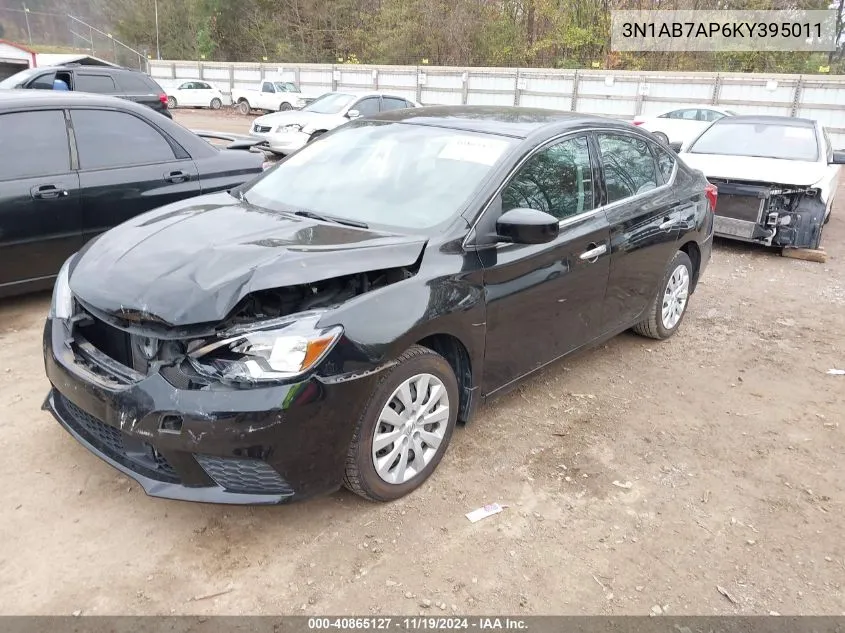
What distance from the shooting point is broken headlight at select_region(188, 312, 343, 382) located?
248cm

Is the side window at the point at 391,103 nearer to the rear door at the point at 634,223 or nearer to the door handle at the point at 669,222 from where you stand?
the rear door at the point at 634,223

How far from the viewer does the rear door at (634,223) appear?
410 cm

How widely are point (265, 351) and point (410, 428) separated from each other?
80 cm

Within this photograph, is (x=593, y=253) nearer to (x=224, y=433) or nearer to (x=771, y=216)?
(x=224, y=433)

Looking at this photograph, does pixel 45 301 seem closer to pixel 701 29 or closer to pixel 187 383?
pixel 187 383

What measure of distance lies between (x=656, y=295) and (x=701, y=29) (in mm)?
32147

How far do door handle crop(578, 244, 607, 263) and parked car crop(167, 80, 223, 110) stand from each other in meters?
30.8

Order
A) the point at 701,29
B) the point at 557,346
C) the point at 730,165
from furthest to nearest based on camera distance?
1. the point at 701,29
2. the point at 730,165
3. the point at 557,346

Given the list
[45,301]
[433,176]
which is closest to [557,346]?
[433,176]

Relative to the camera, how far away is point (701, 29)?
31531mm

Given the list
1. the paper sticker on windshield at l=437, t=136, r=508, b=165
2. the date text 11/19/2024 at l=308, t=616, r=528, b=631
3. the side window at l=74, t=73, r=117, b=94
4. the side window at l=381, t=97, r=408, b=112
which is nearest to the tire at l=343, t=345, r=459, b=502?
the date text 11/19/2024 at l=308, t=616, r=528, b=631

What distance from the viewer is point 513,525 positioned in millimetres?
2953

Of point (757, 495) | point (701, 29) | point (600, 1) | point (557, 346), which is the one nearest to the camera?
point (757, 495)

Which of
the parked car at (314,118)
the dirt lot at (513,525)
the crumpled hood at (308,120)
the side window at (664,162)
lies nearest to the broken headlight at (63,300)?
the dirt lot at (513,525)
